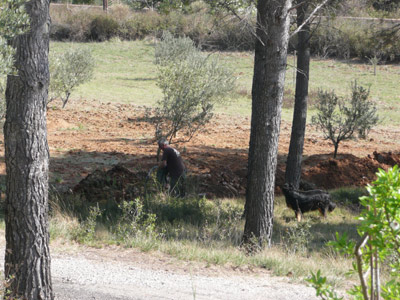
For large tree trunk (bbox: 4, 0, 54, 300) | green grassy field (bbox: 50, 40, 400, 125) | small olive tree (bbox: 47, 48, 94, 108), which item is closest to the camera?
large tree trunk (bbox: 4, 0, 54, 300)

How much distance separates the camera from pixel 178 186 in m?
12.6

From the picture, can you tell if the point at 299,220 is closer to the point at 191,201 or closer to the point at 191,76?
the point at 191,201

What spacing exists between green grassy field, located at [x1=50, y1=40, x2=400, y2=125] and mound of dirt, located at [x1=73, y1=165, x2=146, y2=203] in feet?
46.7

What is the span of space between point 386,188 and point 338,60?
145 feet

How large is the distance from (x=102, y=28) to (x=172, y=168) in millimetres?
42886

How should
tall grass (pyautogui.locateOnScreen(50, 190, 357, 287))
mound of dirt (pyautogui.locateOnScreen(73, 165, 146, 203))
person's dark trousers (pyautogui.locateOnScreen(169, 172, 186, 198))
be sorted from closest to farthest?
tall grass (pyautogui.locateOnScreen(50, 190, 357, 287)) < person's dark trousers (pyautogui.locateOnScreen(169, 172, 186, 198)) < mound of dirt (pyautogui.locateOnScreen(73, 165, 146, 203))

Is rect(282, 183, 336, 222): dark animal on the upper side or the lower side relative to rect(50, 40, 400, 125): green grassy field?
lower

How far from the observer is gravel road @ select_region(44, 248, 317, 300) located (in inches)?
252

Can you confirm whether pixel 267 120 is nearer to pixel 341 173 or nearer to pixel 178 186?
pixel 178 186

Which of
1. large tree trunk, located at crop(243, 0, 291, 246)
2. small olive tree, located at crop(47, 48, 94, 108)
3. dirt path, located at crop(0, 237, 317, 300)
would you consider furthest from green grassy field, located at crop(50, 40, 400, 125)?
dirt path, located at crop(0, 237, 317, 300)

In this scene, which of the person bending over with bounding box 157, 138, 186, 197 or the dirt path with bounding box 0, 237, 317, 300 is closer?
the dirt path with bounding box 0, 237, 317, 300

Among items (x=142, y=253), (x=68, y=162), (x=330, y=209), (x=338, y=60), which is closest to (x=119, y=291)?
(x=142, y=253)

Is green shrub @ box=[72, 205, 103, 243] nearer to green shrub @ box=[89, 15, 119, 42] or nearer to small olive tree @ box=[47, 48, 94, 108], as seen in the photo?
small olive tree @ box=[47, 48, 94, 108]

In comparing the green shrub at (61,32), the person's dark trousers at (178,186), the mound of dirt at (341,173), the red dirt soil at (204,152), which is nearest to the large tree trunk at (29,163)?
the person's dark trousers at (178,186)
